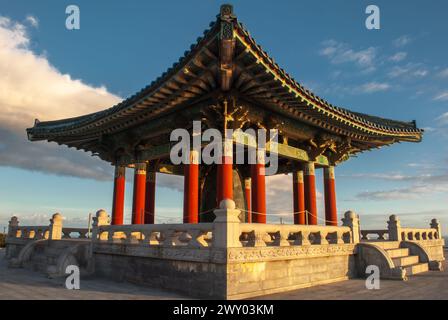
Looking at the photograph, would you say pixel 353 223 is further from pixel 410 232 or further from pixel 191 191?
pixel 410 232

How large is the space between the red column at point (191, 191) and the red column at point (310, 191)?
6460 millimetres

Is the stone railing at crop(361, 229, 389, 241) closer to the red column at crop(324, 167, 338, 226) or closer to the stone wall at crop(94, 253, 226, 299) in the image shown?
the red column at crop(324, 167, 338, 226)

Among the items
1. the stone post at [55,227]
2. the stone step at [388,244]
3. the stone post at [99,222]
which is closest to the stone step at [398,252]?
the stone step at [388,244]

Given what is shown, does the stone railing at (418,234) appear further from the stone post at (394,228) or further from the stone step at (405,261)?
the stone step at (405,261)

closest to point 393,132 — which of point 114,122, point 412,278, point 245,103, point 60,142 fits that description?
point 412,278

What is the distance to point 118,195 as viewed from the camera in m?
18.1

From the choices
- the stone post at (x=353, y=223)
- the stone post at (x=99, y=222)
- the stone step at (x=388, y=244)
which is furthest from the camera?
the stone step at (x=388, y=244)

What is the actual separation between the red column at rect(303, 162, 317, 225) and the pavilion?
51mm

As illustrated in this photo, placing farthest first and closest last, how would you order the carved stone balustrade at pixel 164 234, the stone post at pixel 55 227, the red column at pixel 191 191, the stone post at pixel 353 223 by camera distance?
the stone post at pixel 55 227, the stone post at pixel 353 223, the red column at pixel 191 191, the carved stone balustrade at pixel 164 234

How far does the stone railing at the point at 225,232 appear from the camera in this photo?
27.4ft

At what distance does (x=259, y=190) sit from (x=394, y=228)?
7742 millimetres

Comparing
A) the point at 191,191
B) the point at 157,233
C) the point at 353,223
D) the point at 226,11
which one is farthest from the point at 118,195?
the point at 226,11
